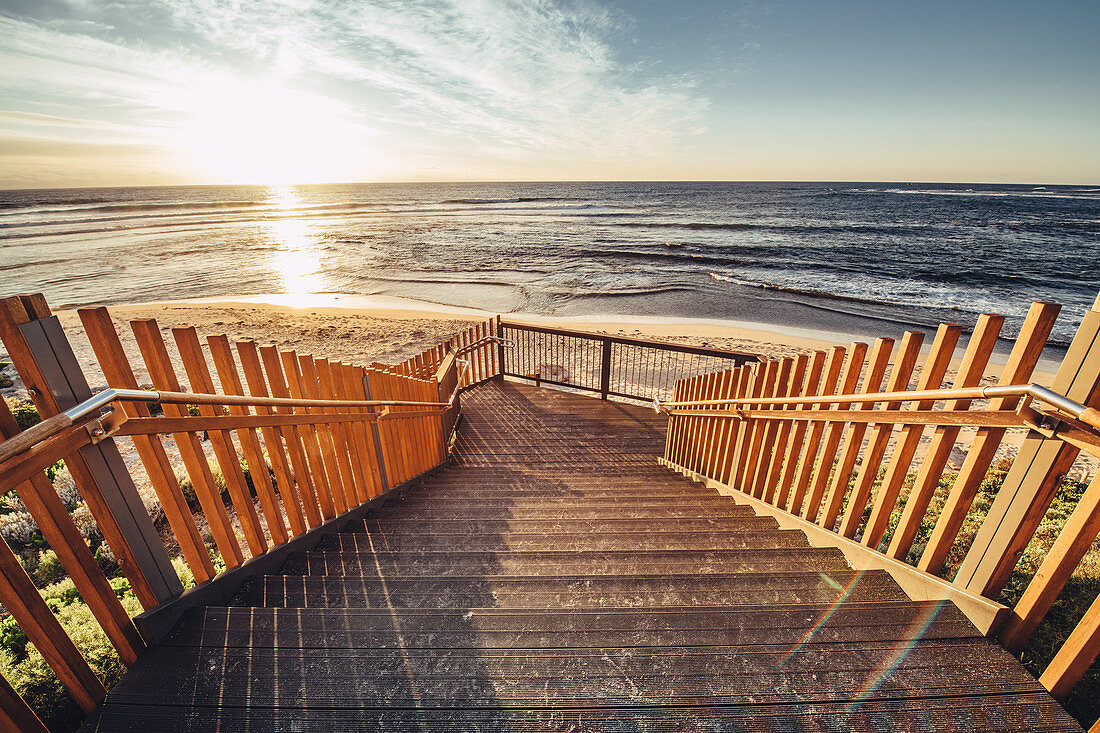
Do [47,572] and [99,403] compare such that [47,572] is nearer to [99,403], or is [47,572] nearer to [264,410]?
[264,410]

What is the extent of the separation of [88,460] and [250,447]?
0.95 metres

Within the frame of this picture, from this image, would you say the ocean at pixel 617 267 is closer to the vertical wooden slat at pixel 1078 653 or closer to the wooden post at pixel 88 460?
the wooden post at pixel 88 460

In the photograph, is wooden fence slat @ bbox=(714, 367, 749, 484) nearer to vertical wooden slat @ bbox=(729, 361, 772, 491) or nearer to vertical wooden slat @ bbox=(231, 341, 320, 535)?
vertical wooden slat @ bbox=(729, 361, 772, 491)

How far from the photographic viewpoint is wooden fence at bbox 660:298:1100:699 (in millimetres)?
1663

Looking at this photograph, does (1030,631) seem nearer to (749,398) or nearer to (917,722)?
(917,722)

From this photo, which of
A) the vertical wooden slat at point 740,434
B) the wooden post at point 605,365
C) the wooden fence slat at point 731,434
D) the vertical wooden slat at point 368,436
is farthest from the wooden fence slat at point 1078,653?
the wooden post at point 605,365

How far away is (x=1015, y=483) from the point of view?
188 centimetres

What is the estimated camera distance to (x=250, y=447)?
2.61 meters

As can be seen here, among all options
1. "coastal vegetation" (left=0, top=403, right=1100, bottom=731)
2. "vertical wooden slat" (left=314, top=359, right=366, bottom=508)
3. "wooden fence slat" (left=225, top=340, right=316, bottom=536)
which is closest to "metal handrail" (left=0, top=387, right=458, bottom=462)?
"wooden fence slat" (left=225, top=340, right=316, bottom=536)

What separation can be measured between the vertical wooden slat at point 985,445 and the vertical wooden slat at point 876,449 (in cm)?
38

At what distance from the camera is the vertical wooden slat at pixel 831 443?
287 centimetres

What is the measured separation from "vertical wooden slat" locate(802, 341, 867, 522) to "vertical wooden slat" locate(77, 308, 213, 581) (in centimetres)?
357

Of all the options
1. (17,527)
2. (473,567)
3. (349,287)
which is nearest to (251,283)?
(349,287)

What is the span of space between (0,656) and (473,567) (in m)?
2.56
